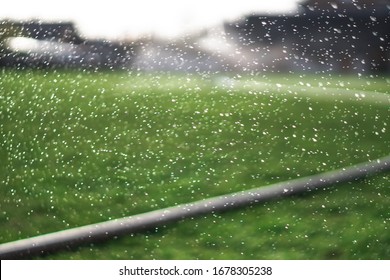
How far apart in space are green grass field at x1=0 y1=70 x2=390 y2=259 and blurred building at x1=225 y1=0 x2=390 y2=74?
0.48 ft

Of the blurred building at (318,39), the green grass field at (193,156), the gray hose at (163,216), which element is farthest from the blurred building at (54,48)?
the gray hose at (163,216)

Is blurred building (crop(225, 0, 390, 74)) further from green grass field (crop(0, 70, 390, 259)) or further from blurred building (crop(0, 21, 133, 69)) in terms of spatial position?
blurred building (crop(0, 21, 133, 69))

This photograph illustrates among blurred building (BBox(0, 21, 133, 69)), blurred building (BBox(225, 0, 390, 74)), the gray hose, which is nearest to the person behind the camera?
the gray hose

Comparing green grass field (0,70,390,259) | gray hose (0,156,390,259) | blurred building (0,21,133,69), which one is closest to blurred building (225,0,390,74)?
green grass field (0,70,390,259)

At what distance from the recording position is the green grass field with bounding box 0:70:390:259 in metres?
1.04

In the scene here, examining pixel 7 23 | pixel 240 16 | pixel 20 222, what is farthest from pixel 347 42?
pixel 20 222

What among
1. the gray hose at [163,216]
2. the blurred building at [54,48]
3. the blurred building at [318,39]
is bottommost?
the gray hose at [163,216]

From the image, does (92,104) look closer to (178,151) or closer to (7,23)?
(7,23)

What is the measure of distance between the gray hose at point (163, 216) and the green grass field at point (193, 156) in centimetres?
2

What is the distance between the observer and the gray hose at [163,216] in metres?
0.98

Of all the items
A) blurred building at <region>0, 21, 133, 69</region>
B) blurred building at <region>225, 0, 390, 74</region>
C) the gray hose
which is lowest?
the gray hose

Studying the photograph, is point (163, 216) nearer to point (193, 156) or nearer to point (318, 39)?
point (193, 156)

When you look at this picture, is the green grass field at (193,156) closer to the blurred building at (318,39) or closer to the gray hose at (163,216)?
the gray hose at (163,216)

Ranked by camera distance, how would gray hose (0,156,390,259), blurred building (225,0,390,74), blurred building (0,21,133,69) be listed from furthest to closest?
1. blurred building (225,0,390,74)
2. blurred building (0,21,133,69)
3. gray hose (0,156,390,259)
